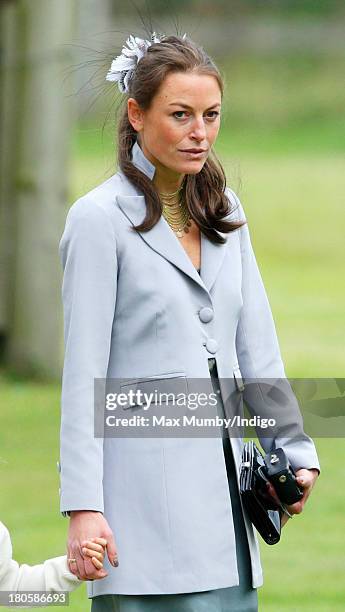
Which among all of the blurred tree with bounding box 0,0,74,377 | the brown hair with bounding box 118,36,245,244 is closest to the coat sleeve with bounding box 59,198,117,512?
the brown hair with bounding box 118,36,245,244

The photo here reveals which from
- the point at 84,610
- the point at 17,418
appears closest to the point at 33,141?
the point at 17,418

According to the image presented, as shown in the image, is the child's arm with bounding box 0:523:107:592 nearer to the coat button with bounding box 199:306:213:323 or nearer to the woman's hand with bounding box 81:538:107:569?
the woman's hand with bounding box 81:538:107:569

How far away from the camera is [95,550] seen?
293 cm

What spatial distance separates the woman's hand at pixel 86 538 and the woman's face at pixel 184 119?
72 cm

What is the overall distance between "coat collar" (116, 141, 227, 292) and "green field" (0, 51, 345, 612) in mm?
211

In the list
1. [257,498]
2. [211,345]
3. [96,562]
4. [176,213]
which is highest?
[176,213]

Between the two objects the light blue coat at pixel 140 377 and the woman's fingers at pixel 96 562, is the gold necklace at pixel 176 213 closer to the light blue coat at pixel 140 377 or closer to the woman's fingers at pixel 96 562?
the light blue coat at pixel 140 377

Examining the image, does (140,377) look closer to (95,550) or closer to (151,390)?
(151,390)

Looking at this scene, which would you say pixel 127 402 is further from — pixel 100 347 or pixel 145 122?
pixel 145 122

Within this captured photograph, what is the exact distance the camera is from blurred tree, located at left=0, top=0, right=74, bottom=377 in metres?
9.52

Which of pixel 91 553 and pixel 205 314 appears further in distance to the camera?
pixel 205 314

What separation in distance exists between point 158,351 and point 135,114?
1.63 feet

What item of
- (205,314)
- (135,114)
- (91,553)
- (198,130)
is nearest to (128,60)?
(135,114)

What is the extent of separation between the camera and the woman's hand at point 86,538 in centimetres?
295
